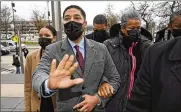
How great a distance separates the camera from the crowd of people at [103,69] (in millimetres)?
1526

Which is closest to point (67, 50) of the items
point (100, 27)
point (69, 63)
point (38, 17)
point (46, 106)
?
point (69, 63)

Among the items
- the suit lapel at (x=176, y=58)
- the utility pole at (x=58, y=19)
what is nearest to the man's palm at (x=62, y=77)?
the suit lapel at (x=176, y=58)

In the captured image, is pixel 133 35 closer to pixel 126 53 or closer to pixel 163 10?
pixel 126 53

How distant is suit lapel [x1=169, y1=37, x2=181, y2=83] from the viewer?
4.76ft

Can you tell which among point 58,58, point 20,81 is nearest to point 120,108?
point 58,58

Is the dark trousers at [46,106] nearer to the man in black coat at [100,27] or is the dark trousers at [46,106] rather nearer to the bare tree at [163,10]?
the man in black coat at [100,27]

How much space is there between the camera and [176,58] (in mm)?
1499

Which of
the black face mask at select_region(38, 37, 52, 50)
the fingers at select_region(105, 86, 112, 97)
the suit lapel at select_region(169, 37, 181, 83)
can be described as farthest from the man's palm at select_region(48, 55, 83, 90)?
the black face mask at select_region(38, 37, 52, 50)

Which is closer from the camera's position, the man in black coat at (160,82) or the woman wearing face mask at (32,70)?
the man in black coat at (160,82)

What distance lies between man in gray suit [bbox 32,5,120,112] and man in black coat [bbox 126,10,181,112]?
522 mm

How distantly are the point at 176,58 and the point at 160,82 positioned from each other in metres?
0.17

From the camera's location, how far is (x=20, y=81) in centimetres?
898

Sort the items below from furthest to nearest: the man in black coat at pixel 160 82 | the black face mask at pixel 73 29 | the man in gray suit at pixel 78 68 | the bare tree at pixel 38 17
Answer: the bare tree at pixel 38 17 → the black face mask at pixel 73 29 → the man in gray suit at pixel 78 68 → the man in black coat at pixel 160 82

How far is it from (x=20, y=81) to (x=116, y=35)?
6.46 meters
